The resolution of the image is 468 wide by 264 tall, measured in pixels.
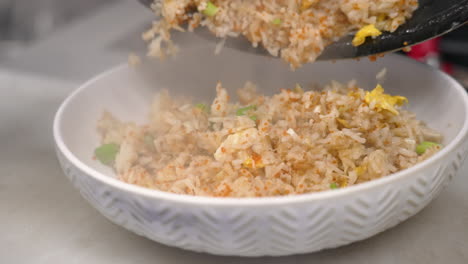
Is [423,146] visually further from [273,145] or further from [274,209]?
[274,209]

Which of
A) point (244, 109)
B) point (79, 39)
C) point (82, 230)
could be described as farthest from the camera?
point (79, 39)

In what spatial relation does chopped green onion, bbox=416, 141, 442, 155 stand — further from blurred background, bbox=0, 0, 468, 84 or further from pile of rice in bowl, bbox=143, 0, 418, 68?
blurred background, bbox=0, 0, 468, 84

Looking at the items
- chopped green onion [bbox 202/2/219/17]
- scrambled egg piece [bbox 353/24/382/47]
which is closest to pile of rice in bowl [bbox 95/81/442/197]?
scrambled egg piece [bbox 353/24/382/47]

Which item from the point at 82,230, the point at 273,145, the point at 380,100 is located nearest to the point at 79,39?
the point at 82,230

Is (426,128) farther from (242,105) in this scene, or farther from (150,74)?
(150,74)

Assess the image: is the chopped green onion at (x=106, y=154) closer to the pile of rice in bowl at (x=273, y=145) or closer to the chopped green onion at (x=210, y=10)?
the pile of rice in bowl at (x=273, y=145)

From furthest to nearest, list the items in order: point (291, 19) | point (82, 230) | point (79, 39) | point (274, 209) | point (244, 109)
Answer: point (79, 39)
point (244, 109)
point (291, 19)
point (82, 230)
point (274, 209)

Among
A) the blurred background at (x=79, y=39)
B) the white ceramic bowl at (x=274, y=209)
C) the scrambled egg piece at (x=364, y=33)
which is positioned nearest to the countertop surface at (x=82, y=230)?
the white ceramic bowl at (x=274, y=209)
